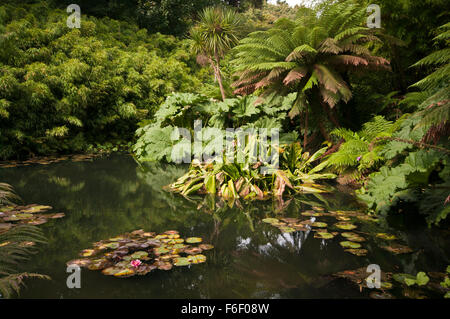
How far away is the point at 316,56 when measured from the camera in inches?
157

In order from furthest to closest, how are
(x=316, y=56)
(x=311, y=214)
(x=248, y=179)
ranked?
(x=316, y=56), (x=248, y=179), (x=311, y=214)

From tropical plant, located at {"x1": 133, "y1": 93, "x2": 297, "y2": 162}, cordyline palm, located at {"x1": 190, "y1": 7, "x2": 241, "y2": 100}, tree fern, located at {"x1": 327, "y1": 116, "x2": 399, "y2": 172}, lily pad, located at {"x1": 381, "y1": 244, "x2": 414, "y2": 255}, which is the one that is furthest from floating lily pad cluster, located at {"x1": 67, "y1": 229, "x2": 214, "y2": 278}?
cordyline palm, located at {"x1": 190, "y1": 7, "x2": 241, "y2": 100}

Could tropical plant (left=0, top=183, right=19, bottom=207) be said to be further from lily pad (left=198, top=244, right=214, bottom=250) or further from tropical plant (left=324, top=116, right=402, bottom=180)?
tropical plant (left=324, top=116, right=402, bottom=180)

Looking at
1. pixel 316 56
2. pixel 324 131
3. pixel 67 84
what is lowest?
pixel 324 131

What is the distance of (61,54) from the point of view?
25.3 feet

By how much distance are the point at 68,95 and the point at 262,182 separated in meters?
5.66

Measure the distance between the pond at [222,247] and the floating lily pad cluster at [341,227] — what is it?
2.0 inches

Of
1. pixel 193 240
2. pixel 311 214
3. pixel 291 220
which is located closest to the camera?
pixel 193 240

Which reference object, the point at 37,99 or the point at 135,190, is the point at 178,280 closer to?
the point at 135,190

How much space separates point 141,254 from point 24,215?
159 cm

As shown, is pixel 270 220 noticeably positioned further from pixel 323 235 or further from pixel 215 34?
pixel 215 34

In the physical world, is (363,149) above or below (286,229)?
above

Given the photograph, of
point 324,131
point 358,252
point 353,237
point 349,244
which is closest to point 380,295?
point 358,252
